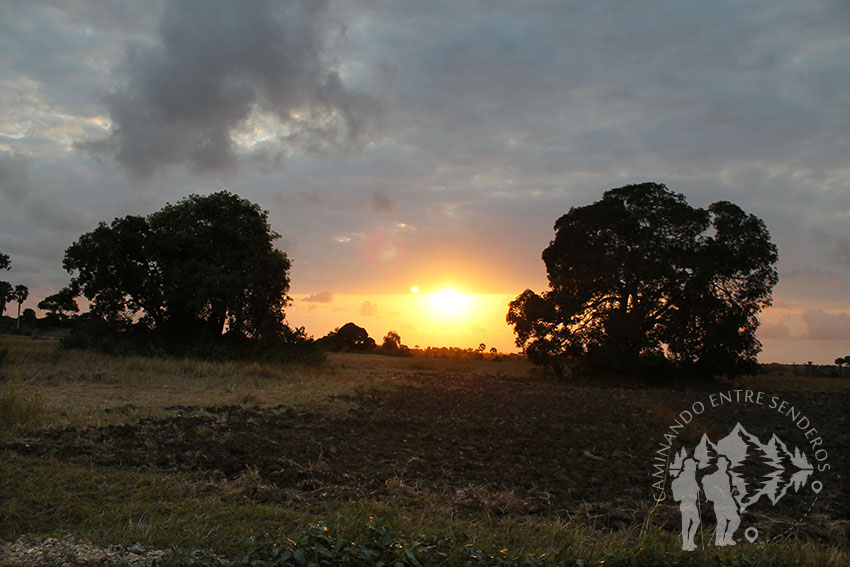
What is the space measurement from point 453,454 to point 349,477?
91.1 inches

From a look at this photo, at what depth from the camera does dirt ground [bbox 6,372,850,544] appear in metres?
6.38

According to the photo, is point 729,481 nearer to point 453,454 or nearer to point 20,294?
point 453,454

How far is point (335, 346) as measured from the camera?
5388 centimetres

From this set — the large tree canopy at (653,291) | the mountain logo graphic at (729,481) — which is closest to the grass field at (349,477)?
the mountain logo graphic at (729,481)

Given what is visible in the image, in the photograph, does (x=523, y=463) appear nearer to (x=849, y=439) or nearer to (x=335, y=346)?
(x=849, y=439)

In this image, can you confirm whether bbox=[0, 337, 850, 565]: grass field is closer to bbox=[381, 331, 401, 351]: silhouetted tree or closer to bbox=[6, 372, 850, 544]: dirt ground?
bbox=[6, 372, 850, 544]: dirt ground

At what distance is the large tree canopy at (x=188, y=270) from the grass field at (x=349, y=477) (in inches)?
Answer: 556

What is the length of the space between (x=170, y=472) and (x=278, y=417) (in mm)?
4881

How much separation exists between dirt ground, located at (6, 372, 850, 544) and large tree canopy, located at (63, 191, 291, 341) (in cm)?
1632

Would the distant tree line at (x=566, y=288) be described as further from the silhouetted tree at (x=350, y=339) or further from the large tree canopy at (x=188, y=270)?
the silhouetted tree at (x=350, y=339)

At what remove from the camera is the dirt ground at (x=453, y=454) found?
6379 millimetres

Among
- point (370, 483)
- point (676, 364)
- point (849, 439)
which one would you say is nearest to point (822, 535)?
point (370, 483)

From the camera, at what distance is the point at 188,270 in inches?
1129

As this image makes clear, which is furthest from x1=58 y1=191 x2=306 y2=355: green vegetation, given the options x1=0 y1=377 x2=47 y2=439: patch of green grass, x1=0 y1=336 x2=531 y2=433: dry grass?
x1=0 y1=377 x2=47 y2=439: patch of green grass
